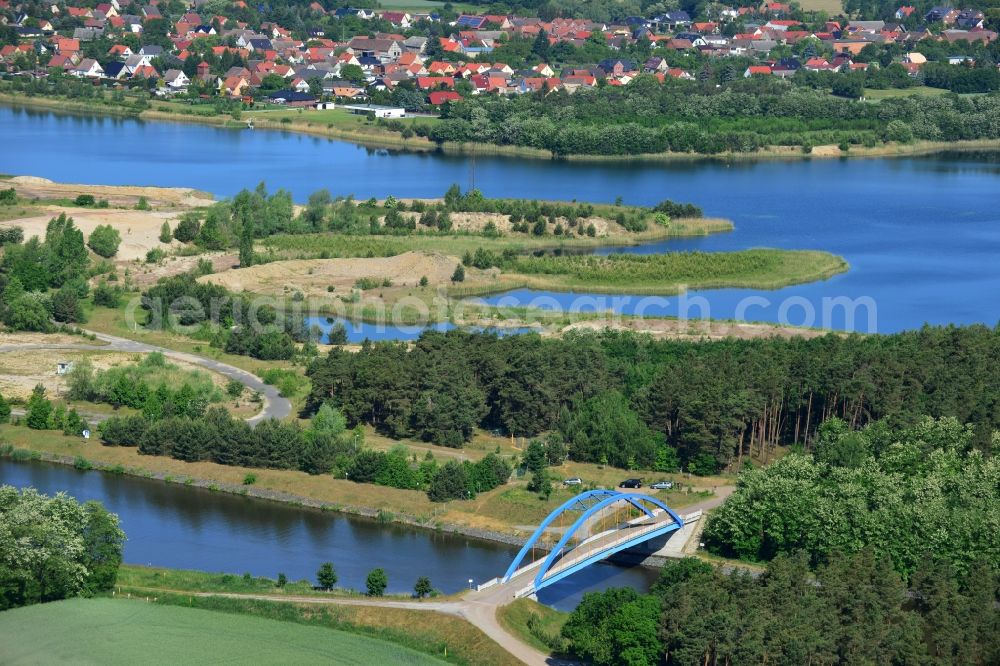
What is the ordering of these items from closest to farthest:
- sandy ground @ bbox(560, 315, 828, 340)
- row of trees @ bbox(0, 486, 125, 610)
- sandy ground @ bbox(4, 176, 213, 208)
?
row of trees @ bbox(0, 486, 125, 610), sandy ground @ bbox(560, 315, 828, 340), sandy ground @ bbox(4, 176, 213, 208)

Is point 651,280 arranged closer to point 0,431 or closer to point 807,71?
point 0,431

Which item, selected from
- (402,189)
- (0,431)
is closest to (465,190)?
(402,189)

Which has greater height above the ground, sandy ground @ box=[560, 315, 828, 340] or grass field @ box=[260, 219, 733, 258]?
grass field @ box=[260, 219, 733, 258]

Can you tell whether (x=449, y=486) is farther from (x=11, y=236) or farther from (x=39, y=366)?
(x=11, y=236)

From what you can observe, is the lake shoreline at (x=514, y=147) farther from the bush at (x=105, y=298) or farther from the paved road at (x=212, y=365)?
the paved road at (x=212, y=365)

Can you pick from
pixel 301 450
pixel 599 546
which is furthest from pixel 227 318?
pixel 599 546

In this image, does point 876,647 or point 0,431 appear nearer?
point 876,647

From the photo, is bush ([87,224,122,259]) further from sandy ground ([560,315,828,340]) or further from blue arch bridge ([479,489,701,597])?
blue arch bridge ([479,489,701,597])

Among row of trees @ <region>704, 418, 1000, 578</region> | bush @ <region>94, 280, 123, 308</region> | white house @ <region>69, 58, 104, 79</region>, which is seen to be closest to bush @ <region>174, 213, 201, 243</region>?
bush @ <region>94, 280, 123, 308</region>
